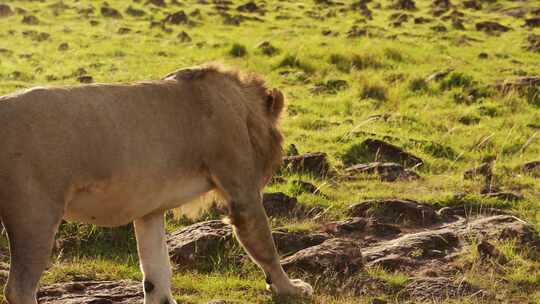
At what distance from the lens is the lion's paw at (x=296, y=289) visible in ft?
20.5

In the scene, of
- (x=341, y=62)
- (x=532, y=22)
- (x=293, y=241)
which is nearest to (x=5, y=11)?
(x=341, y=62)

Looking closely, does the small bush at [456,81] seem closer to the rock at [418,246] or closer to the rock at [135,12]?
the rock at [418,246]

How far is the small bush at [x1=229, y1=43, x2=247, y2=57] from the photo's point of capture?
55.4 ft

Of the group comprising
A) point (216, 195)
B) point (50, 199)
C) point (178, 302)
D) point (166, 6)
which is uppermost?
point (50, 199)

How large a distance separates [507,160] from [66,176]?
21.5 feet

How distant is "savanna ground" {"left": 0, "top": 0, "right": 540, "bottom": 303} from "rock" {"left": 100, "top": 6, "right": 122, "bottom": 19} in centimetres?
14

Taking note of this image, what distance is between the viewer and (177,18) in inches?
896

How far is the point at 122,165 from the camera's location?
535 cm

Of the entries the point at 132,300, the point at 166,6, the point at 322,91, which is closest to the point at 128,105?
the point at 132,300

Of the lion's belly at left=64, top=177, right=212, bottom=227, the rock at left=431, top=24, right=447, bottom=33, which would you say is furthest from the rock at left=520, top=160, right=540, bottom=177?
the rock at left=431, top=24, right=447, bottom=33

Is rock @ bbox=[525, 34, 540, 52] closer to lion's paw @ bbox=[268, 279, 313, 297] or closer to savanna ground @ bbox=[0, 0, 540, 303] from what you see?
savanna ground @ bbox=[0, 0, 540, 303]

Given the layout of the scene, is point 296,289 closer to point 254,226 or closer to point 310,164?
point 254,226

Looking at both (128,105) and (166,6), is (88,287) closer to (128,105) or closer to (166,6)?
(128,105)

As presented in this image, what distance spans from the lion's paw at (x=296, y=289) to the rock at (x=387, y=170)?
3442 mm
